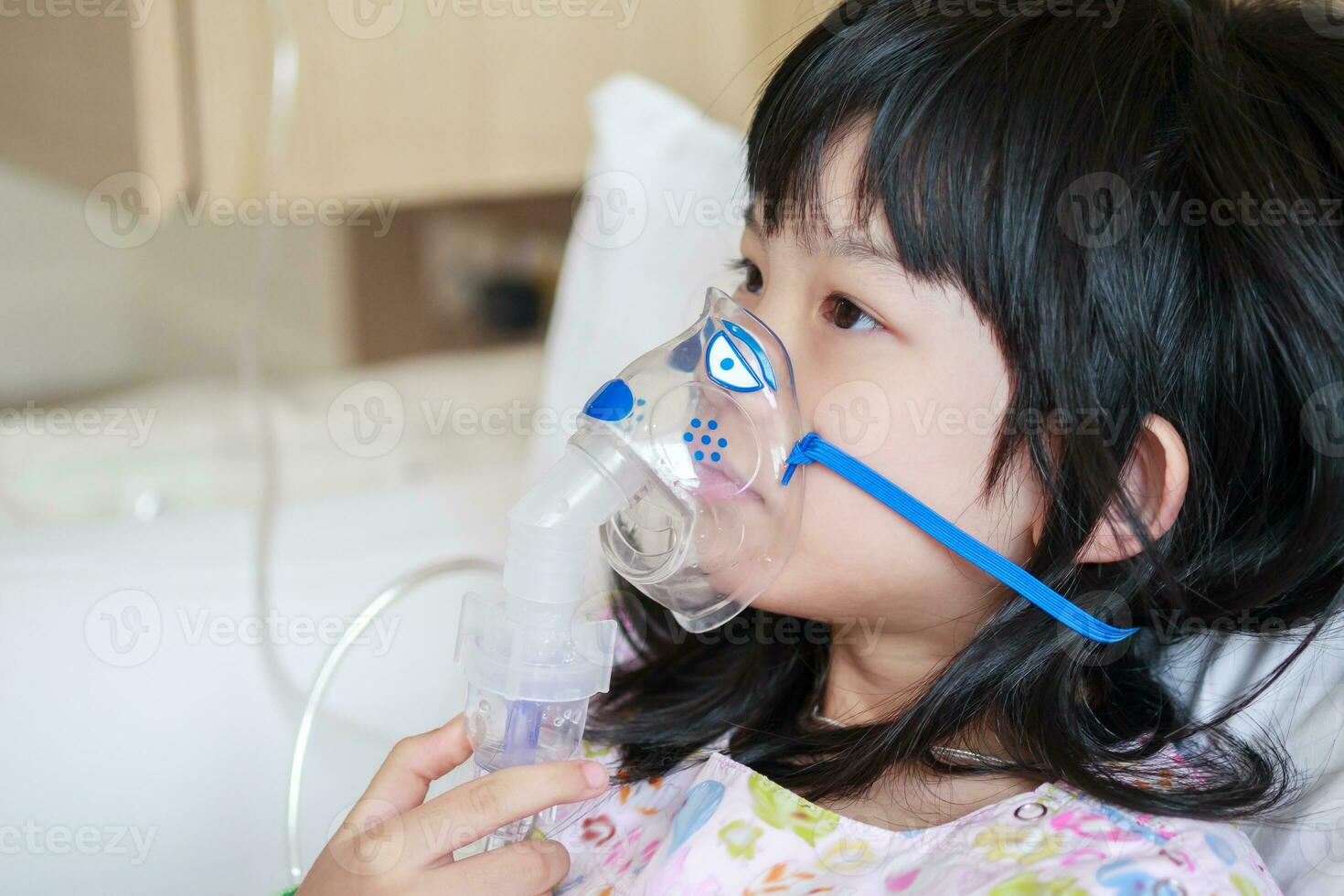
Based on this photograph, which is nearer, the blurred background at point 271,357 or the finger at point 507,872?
the finger at point 507,872

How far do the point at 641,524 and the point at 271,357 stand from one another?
1465 millimetres

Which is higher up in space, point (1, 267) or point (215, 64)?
point (215, 64)

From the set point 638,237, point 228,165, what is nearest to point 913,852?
point 638,237

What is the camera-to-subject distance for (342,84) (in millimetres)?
1698

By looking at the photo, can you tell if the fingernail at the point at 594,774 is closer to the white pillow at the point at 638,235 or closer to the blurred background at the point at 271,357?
the blurred background at the point at 271,357

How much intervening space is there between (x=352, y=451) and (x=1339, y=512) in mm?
1298

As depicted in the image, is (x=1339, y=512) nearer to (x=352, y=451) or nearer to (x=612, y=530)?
(x=612, y=530)

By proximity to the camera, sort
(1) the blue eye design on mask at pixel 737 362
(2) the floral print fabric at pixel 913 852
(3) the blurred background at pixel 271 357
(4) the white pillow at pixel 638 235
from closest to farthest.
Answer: (2) the floral print fabric at pixel 913 852 < (1) the blue eye design on mask at pixel 737 362 < (3) the blurred background at pixel 271 357 < (4) the white pillow at pixel 638 235

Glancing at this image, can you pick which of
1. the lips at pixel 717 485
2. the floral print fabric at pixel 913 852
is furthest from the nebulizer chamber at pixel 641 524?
the floral print fabric at pixel 913 852

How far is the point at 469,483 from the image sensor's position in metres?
1.48

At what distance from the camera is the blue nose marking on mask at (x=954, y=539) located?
2.78 ft

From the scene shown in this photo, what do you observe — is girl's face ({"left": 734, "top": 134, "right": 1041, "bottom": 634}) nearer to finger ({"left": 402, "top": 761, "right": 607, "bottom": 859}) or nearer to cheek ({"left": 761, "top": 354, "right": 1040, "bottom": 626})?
cheek ({"left": 761, "top": 354, "right": 1040, "bottom": 626})

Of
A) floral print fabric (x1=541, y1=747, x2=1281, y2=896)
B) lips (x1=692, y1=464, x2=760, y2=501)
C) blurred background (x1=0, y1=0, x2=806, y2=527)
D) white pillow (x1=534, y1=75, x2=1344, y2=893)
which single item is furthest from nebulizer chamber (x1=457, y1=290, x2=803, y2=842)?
blurred background (x1=0, y1=0, x2=806, y2=527)

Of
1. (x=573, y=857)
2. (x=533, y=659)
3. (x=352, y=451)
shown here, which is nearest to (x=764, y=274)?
(x=533, y=659)
